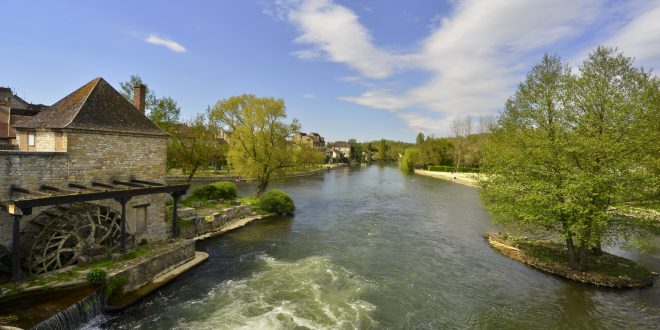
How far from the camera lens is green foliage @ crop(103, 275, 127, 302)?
445 inches

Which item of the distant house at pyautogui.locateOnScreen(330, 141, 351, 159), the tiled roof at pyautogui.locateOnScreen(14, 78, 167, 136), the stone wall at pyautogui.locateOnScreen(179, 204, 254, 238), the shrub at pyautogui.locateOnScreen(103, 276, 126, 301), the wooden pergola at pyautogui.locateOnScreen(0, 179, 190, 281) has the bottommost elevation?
the shrub at pyautogui.locateOnScreen(103, 276, 126, 301)

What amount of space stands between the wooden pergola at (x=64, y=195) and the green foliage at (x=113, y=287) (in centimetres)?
238

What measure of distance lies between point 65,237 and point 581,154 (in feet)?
70.2

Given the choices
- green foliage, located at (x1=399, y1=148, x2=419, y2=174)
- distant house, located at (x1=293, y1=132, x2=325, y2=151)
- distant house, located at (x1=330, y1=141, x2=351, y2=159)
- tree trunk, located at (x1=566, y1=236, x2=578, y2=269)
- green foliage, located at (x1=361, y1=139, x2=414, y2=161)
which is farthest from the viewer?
green foliage, located at (x1=361, y1=139, x2=414, y2=161)

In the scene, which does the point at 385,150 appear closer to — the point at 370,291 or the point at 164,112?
the point at 164,112

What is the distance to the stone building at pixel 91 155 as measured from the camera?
1227 centimetres

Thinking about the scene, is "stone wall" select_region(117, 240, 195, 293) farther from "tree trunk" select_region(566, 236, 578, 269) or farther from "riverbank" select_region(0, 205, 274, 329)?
"tree trunk" select_region(566, 236, 578, 269)

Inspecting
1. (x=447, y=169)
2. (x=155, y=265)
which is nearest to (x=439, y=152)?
(x=447, y=169)

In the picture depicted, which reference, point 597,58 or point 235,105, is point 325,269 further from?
point 235,105

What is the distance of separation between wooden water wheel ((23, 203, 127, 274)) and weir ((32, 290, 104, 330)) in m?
2.50

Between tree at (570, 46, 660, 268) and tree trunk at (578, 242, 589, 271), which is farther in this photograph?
tree trunk at (578, 242, 589, 271)

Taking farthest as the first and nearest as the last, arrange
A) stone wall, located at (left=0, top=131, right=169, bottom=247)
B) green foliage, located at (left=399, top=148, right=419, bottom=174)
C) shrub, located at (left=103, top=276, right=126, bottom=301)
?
1. green foliage, located at (left=399, top=148, right=419, bottom=174)
2. stone wall, located at (left=0, top=131, right=169, bottom=247)
3. shrub, located at (left=103, top=276, right=126, bottom=301)

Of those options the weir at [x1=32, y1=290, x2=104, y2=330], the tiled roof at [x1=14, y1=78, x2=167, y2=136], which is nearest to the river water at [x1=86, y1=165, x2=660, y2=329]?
the weir at [x1=32, y1=290, x2=104, y2=330]

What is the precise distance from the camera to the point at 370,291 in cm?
1373
